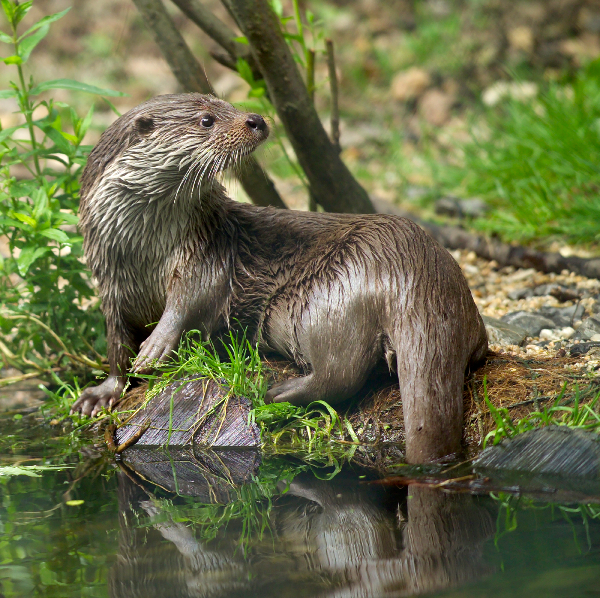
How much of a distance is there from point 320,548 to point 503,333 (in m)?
1.56

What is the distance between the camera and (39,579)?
5.45ft

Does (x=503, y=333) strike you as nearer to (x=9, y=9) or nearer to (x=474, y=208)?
(x=474, y=208)

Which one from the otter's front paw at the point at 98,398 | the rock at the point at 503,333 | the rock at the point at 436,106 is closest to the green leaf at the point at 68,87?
the otter's front paw at the point at 98,398

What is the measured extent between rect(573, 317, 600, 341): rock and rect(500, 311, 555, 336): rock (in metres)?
0.14

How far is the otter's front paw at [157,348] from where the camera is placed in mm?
2654

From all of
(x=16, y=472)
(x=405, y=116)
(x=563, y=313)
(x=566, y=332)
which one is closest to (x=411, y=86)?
(x=405, y=116)

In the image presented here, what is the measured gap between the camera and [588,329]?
3.03 metres

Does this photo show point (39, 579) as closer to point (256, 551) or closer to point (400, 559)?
point (256, 551)

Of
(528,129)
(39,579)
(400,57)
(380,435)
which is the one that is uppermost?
(400,57)

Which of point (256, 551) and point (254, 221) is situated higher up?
point (254, 221)

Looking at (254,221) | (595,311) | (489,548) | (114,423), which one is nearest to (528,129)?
(595,311)

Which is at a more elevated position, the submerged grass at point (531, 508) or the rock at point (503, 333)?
the rock at point (503, 333)

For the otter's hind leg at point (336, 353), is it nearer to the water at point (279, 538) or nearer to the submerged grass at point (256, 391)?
the submerged grass at point (256, 391)

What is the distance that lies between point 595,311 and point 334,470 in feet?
5.28
